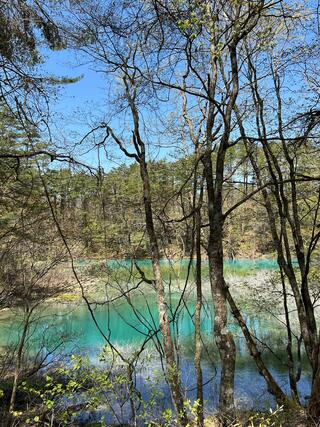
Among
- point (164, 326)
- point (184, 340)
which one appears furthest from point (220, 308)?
point (184, 340)

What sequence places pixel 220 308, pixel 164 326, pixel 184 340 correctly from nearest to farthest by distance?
pixel 220 308, pixel 164 326, pixel 184 340

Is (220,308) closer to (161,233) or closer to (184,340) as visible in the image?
(161,233)

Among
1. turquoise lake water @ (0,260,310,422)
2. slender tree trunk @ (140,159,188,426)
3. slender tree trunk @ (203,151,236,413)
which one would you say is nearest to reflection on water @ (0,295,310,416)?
turquoise lake water @ (0,260,310,422)

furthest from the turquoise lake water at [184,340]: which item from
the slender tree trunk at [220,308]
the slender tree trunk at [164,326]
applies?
the slender tree trunk at [220,308]

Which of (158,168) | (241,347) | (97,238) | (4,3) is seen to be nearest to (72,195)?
(97,238)

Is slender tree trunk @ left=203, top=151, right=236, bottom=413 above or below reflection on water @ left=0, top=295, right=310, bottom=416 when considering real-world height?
above

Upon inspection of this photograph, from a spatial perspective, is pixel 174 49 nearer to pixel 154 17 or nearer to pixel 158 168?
pixel 154 17

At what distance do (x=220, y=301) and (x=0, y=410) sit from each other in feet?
12.7

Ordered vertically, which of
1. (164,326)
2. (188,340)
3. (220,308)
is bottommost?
(188,340)

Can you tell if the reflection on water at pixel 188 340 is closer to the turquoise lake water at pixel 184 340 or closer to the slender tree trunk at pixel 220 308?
the turquoise lake water at pixel 184 340

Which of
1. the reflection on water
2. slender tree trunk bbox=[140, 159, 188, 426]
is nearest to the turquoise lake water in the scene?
the reflection on water

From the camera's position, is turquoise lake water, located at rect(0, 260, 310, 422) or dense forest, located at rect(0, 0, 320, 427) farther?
turquoise lake water, located at rect(0, 260, 310, 422)

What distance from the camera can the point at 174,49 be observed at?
12.7ft

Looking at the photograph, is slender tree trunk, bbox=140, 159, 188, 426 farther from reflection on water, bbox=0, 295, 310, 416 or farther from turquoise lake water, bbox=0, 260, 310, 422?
turquoise lake water, bbox=0, 260, 310, 422
